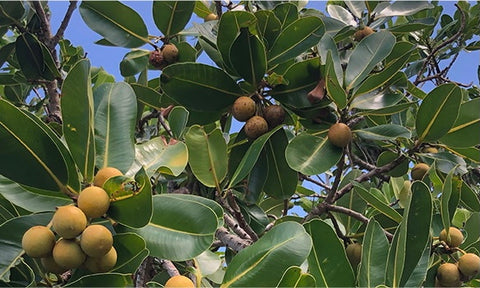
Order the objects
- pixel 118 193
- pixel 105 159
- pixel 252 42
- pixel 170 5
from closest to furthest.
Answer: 1. pixel 118 193
2. pixel 105 159
3. pixel 252 42
4. pixel 170 5

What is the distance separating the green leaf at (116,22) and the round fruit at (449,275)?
3.17ft

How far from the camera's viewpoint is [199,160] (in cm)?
115

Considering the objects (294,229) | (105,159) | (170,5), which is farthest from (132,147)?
(170,5)

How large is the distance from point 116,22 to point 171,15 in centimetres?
15

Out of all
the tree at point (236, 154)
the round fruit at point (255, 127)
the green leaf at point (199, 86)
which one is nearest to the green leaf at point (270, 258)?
the tree at point (236, 154)

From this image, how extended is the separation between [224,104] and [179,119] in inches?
9.6

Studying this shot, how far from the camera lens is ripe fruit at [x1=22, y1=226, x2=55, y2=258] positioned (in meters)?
A: 0.75

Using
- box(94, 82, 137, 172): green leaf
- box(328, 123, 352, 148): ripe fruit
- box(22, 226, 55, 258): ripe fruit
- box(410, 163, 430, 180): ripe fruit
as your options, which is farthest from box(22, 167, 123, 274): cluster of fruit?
box(410, 163, 430, 180): ripe fruit

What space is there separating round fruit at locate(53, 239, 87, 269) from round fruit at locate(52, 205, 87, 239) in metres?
0.01

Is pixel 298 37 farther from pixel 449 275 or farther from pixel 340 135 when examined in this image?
pixel 449 275

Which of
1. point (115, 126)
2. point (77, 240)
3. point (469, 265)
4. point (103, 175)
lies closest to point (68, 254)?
point (77, 240)

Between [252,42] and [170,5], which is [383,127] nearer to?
[252,42]

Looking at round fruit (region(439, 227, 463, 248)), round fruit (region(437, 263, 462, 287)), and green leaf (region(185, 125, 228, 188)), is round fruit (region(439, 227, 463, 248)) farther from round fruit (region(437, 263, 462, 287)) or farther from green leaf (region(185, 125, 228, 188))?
green leaf (region(185, 125, 228, 188))

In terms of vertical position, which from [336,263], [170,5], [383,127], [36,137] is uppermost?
[170,5]
